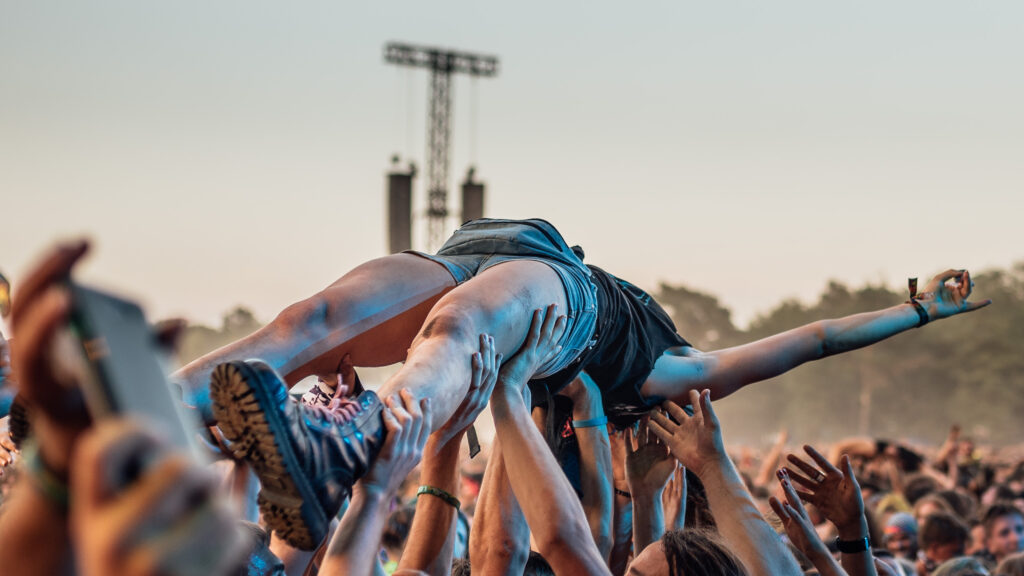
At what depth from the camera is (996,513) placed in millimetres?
4789

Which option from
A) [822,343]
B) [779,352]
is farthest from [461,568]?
[822,343]

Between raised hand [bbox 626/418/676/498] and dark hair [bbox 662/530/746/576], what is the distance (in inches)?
33.9

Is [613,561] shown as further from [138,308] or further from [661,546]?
[138,308]

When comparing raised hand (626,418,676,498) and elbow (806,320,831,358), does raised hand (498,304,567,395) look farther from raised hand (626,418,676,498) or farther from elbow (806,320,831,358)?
elbow (806,320,831,358)

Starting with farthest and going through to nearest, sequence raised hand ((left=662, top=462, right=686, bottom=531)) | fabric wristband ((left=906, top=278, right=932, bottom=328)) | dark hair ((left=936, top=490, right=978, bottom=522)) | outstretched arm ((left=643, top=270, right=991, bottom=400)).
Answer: dark hair ((left=936, top=490, right=978, bottom=522)) → fabric wristband ((left=906, top=278, right=932, bottom=328)) → outstretched arm ((left=643, top=270, right=991, bottom=400)) → raised hand ((left=662, top=462, right=686, bottom=531))

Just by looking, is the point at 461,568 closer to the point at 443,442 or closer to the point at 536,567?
the point at 536,567

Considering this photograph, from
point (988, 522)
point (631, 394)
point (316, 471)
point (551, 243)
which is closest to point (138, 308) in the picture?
point (316, 471)

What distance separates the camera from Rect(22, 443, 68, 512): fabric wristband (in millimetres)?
832

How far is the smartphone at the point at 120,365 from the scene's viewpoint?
75 centimetres

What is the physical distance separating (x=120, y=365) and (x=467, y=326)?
1.63 m

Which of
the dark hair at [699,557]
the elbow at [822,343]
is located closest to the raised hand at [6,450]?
the dark hair at [699,557]

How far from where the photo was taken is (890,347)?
40719 millimetres

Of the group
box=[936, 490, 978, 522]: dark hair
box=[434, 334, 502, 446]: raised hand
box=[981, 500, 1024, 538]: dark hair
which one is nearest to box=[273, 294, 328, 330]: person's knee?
box=[434, 334, 502, 446]: raised hand

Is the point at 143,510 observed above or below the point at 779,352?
above
